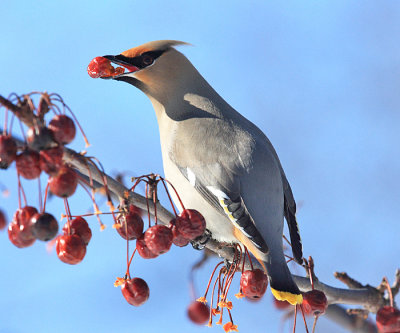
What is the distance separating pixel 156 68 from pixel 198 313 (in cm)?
116

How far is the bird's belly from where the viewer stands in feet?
7.95

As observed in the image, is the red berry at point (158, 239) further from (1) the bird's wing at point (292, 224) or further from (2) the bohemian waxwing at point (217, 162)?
(1) the bird's wing at point (292, 224)

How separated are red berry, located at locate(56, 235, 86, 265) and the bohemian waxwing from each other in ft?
2.17

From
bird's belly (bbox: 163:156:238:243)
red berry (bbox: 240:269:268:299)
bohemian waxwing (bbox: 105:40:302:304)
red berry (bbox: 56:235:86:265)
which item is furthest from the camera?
bird's belly (bbox: 163:156:238:243)

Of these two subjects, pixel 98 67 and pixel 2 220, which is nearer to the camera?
pixel 2 220

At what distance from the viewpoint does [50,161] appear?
1511mm

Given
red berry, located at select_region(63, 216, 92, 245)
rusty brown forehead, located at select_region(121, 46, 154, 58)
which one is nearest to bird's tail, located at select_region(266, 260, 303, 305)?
red berry, located at select_region(63, 216, 92, 245)

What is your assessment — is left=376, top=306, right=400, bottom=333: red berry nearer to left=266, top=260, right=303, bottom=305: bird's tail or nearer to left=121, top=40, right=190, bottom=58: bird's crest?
left=266, top=260, right=303, bottom=305: bird's tail

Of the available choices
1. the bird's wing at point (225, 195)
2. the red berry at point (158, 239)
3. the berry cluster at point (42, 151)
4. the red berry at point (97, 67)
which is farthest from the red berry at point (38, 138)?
the red berry at point (97, 67)

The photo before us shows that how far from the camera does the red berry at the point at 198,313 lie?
7.45ft

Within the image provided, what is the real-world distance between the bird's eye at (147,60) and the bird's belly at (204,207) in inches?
20.0

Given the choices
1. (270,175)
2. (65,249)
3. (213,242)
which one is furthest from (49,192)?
(270,175)

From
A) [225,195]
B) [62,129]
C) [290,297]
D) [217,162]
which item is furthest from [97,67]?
[290,297]

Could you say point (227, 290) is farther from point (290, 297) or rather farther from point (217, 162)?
point (217, 162)
